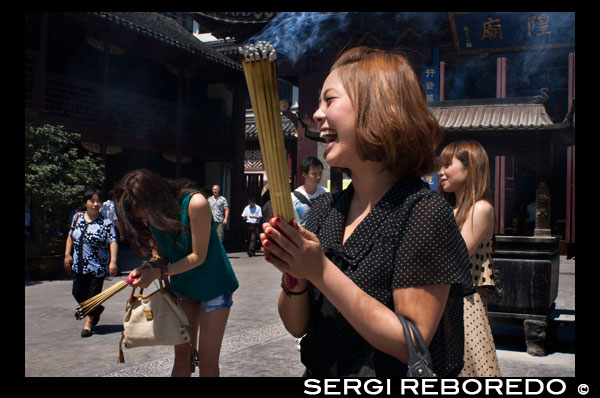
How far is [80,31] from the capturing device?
14.4 meters

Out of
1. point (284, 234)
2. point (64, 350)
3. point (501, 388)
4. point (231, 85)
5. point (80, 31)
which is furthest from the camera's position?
point (231, 85)

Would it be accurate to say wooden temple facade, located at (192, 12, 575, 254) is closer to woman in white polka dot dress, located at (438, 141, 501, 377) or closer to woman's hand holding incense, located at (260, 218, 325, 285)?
woman in white polka dot dress, located at (438, 141, 501, 377)

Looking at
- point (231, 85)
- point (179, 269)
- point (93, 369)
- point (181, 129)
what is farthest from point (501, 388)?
point (231, 85)

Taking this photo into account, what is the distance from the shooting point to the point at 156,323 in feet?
10.8

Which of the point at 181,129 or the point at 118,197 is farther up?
the point at 181,129

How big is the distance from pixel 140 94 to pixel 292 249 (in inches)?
648

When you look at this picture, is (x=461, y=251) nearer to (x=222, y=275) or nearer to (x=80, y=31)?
(x=222, y=275)

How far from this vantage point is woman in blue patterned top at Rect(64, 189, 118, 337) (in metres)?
6.86

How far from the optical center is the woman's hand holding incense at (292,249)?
138cm

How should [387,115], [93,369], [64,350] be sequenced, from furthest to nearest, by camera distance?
[64,350] → [93,369] → [387,115]

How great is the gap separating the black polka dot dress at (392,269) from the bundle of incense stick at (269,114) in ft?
1.02

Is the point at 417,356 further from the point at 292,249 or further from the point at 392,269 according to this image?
the point at 292,249

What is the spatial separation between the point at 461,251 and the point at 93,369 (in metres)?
4.40

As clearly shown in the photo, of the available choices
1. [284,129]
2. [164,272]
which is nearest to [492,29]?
[284,129]
